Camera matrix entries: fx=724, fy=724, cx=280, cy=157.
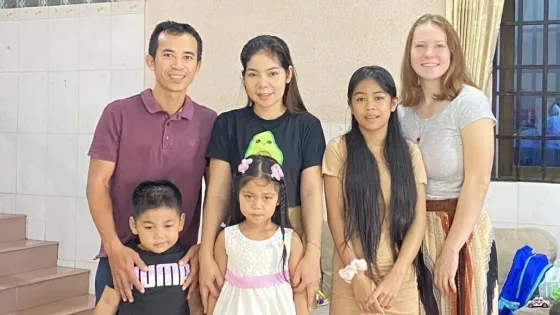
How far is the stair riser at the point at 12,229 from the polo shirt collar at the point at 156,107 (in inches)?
142

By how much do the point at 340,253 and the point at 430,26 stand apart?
0.80 m

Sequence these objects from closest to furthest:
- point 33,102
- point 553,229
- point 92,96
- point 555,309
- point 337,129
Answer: point 555,309 → point 553,229 → point 337,129 → point 92,96 → point 33,102

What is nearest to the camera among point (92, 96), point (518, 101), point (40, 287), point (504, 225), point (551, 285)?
point (551, 285)

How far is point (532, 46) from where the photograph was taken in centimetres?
447

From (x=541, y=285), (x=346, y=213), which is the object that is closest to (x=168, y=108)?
(x=346, y=213)

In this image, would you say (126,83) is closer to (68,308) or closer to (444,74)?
(68,308)

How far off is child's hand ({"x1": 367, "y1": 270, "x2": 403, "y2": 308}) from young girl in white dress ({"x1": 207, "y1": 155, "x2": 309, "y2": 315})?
0.23 metres

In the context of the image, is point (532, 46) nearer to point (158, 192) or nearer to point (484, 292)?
point (484, 292)

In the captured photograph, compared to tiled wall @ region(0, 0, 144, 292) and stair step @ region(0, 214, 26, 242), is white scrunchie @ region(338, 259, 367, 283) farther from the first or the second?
stair step @ region(0, 214, 26, 242)

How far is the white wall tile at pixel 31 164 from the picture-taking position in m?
5.63

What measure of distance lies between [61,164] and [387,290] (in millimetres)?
3871

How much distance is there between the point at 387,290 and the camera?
7.46 ft

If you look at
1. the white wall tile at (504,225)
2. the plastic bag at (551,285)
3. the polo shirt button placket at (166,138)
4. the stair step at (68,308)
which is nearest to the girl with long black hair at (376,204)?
the polo shirt button placket at (166,138)

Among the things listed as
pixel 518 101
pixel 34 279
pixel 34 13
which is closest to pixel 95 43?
pixel 34 13
